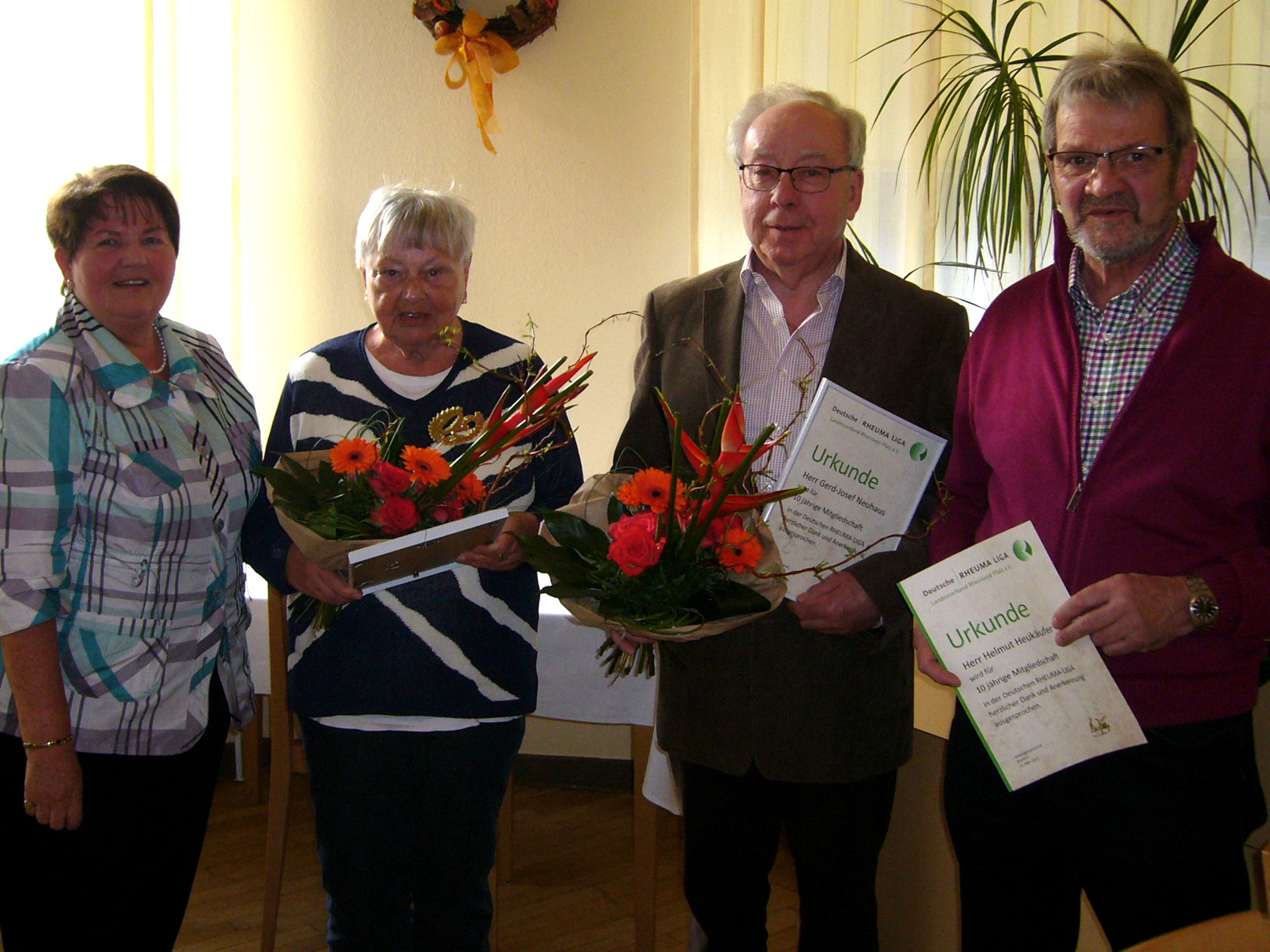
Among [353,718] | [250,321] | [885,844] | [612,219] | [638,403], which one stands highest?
[612,219]

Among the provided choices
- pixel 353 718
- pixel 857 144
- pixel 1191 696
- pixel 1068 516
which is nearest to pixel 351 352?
pixel 353 718

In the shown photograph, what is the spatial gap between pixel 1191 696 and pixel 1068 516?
10.1 inches

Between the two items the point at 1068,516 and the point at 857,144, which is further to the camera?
the point at 857,144

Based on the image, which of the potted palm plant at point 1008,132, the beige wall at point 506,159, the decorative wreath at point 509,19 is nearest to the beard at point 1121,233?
the potted palm plant at point 1008,132

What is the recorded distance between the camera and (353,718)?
5.52ft

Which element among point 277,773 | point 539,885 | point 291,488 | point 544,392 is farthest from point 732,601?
point 539,885

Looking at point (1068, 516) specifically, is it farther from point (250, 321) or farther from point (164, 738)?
point (250, 321)

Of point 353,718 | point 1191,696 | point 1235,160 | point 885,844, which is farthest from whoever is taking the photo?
point 1235,160

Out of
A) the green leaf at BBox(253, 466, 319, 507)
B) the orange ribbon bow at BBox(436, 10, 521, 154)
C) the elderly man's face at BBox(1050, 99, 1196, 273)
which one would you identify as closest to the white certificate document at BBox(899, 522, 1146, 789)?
the elderly man's face at BBox(1050, 99, 1196, 273)

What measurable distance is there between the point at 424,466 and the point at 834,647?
687mm

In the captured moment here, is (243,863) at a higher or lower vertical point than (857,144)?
lower

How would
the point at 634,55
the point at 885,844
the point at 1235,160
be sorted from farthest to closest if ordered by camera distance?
the point at 634,55 < the point at 1235,160 < the point at 885,844

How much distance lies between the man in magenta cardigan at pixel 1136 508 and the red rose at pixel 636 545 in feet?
1.37

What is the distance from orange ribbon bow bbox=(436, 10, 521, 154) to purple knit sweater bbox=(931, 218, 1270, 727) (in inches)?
104
